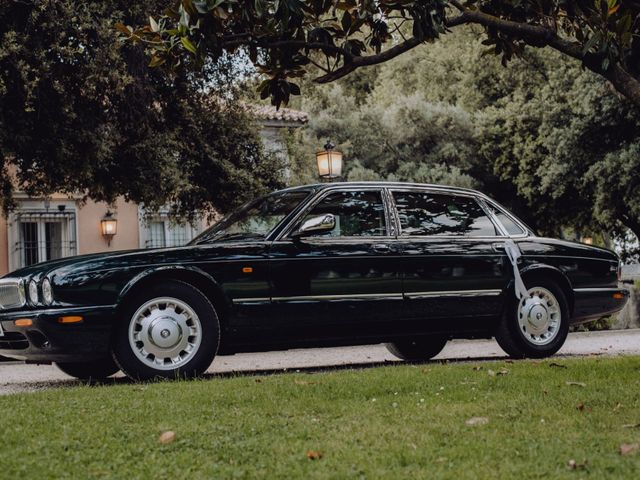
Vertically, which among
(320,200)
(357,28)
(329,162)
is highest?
(357,28)

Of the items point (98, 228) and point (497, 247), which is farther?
point (98, 228)

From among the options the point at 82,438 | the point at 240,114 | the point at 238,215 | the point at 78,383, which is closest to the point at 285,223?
the point at 238,215

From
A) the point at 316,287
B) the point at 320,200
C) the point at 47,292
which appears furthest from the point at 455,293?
the point at 47,292

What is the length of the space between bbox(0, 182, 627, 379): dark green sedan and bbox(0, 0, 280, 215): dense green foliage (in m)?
6.33

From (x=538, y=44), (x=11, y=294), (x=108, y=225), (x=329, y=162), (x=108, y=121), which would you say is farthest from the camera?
(x=108, y=225)

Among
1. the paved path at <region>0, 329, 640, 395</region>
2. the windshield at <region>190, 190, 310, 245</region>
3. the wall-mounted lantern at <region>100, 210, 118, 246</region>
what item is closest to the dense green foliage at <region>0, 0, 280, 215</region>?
the paved path at <region>0, 329, 640, 395</region>

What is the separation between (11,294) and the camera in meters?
7.91

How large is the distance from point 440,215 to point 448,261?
21.0 inches

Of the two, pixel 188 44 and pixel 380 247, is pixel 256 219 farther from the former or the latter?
pixel 188 44

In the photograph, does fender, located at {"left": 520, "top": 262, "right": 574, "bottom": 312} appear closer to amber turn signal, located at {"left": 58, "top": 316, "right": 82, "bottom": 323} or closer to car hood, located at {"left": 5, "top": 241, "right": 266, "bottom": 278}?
car hood, located at {"left": 5, "top": 241, "right": 266, "bottom": 278}

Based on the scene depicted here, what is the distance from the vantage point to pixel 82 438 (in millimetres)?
4891

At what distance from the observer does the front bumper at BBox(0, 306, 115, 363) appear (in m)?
7.47

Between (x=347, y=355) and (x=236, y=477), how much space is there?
7794 mm

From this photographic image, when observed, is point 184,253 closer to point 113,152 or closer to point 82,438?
point 82,438
